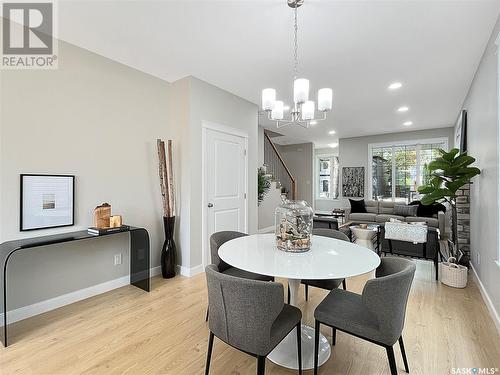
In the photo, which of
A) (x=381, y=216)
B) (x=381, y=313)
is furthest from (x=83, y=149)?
(x=381, y=216)

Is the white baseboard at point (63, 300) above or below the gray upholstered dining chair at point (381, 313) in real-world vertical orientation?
below

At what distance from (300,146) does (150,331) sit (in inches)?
321

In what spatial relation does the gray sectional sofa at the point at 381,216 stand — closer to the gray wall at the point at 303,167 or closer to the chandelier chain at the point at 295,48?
the gray wall at the point at 303,167

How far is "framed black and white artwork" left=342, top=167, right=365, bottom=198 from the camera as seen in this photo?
779cm

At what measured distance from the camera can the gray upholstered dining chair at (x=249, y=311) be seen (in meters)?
1.29

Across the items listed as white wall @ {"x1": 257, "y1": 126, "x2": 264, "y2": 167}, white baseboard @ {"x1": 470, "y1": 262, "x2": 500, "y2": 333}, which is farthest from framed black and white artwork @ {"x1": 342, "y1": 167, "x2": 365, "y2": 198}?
white baseboard @ {"x1": 470, "y1": 262, "x2": 500, "y2": 333}

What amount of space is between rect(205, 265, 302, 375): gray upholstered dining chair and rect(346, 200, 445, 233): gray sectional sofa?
5.50m

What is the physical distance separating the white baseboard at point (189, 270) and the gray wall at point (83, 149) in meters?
0.35

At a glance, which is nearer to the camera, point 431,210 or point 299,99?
point 299,99

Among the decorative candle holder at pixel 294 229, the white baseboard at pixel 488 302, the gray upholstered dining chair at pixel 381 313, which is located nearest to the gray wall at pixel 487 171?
the white baseboard at pixel 488 302

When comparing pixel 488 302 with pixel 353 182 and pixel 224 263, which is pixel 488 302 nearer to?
pixel 224 263

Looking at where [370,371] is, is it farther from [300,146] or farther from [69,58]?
[300,146]

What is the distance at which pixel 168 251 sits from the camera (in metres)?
3.36

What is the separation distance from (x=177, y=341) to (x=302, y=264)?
4.22 feet
